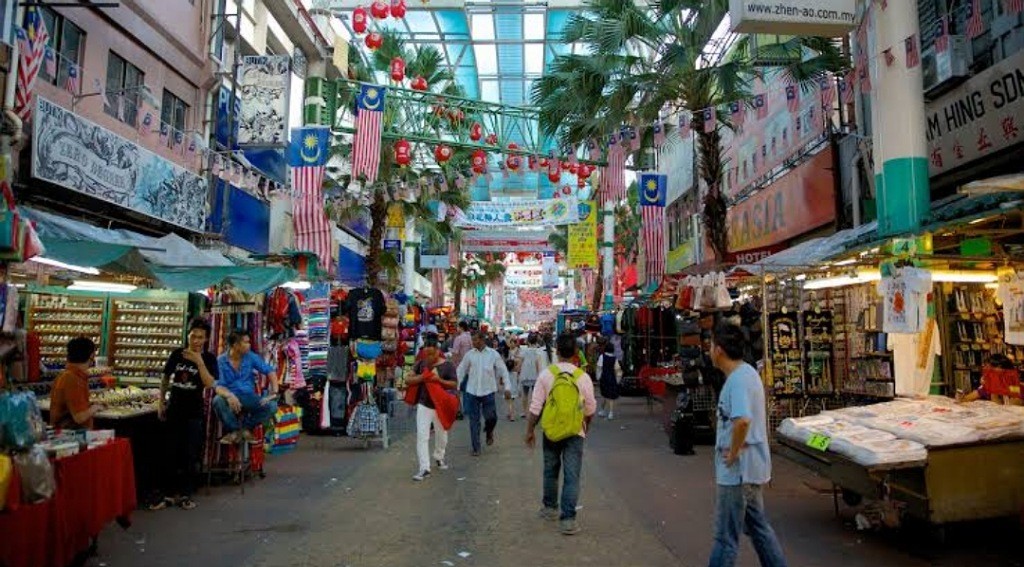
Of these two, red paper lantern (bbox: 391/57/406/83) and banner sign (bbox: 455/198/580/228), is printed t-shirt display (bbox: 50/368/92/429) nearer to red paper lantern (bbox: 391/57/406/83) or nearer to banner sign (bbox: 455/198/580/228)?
red paper lantern (bbox: 391/57/406/83)

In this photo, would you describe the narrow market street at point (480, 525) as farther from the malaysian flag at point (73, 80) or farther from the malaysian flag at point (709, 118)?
the malaysian flag at point (73, 80)

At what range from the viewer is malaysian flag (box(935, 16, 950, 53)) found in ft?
33.6

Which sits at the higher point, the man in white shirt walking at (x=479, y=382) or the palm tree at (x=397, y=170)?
the palm tree at (x=397, y=170)

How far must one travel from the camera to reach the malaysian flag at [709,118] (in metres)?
12.8

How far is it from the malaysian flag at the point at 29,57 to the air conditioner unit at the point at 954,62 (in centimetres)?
1316

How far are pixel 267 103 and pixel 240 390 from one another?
9.70 meters

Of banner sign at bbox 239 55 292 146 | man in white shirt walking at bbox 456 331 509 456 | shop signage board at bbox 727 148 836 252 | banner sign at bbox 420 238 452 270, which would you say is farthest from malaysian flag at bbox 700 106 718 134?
banner sign at bbox 420 238 452 270

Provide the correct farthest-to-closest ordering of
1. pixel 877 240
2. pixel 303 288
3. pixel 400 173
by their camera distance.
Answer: pixel 400 173 → pixel 303 288 → pixel 877 240

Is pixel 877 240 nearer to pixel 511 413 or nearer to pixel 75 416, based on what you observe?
pixel 75 416

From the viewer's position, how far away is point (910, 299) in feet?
25.3

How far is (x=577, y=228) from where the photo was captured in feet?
95.6

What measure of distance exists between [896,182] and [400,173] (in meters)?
14.0

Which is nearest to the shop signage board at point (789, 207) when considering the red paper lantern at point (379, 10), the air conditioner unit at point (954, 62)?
the air conditioner unit at point (954, 62)

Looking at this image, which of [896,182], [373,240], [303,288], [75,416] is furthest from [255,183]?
[896,182]
